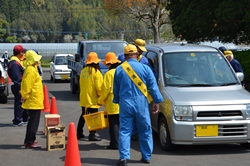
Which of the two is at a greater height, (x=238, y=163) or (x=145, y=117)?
(x=145, y=117)

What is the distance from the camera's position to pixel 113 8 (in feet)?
174

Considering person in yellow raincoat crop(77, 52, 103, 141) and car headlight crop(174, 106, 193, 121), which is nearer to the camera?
car headlight crop(174, 106, 193, 121)

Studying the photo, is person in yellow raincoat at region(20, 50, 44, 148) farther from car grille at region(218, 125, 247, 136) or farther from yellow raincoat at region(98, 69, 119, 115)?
car grille at region(218, 125, 247, 136)

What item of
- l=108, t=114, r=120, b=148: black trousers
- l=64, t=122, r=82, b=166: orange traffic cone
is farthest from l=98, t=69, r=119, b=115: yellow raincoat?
l=64, t=122, r=82, b=166: orange traffic cone

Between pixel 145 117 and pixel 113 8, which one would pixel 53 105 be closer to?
pixel 145 117

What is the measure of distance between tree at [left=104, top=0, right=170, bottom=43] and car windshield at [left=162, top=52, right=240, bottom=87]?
3868 cm

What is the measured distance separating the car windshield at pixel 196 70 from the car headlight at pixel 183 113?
3.21 ft

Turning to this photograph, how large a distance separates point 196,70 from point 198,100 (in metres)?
1.29

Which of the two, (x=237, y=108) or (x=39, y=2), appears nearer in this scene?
(x=237, y=108)

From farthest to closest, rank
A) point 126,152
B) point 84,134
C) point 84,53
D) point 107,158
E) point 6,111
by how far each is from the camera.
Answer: point 84,53
point 6,111
point 84,134
point 107,158
point 126,152

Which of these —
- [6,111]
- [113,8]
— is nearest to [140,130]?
[6,111]

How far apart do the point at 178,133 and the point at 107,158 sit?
4.15 feet

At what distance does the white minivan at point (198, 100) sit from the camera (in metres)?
9.50

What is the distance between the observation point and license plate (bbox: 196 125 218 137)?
947cm
